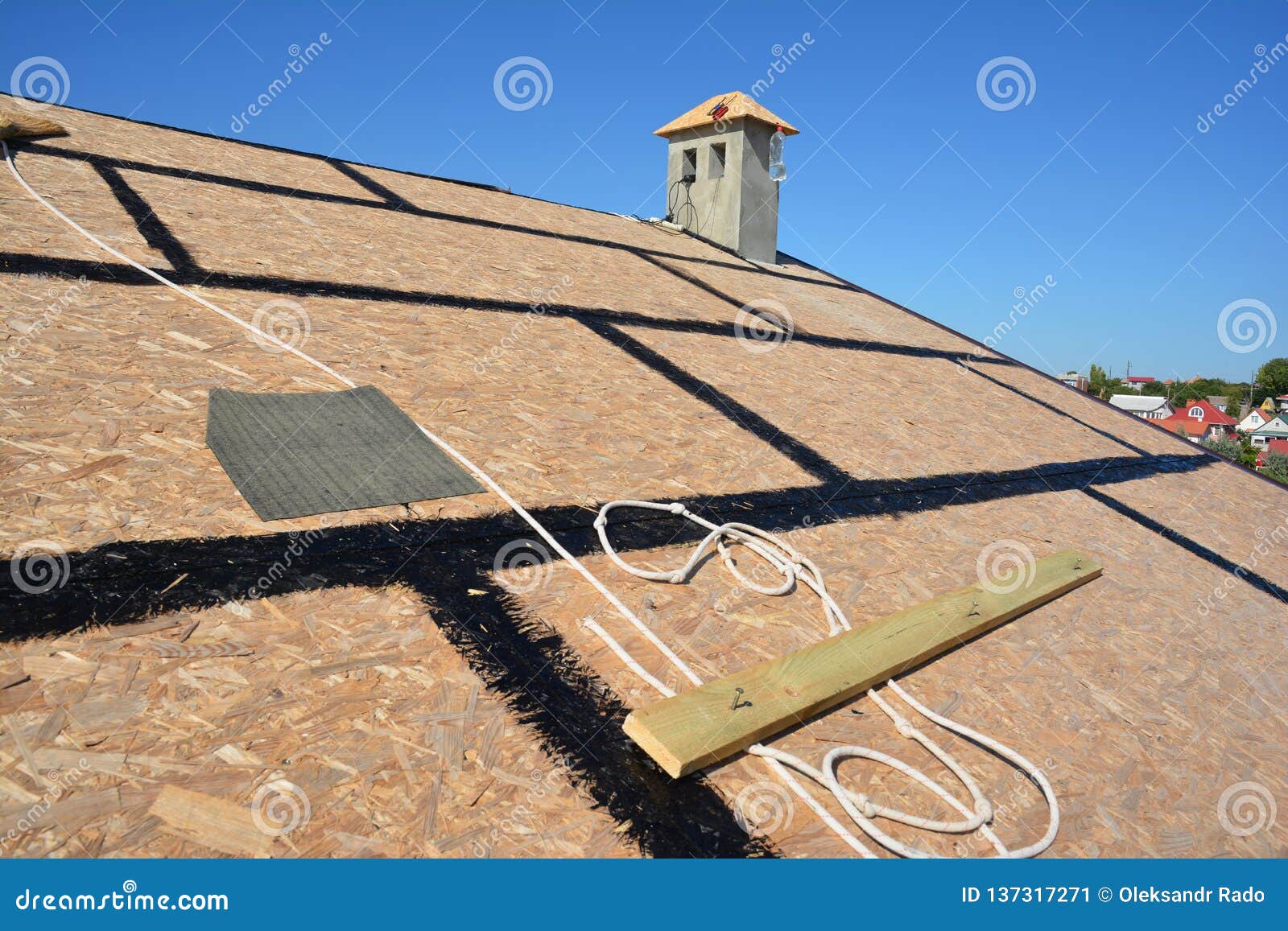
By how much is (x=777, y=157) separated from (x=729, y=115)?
91cm

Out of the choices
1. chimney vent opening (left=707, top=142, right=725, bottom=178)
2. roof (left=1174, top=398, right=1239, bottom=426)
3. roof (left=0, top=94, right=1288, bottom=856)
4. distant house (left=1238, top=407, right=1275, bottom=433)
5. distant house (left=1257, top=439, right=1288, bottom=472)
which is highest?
distant house (left=1238, top=407, right=1275, bottom=433)

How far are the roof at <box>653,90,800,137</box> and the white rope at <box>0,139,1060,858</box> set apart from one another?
8323 millimetres

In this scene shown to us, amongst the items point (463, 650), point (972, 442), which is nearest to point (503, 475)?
point (463, 650)

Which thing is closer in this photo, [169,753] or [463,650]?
[169,753]

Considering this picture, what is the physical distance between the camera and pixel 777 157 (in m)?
10.5

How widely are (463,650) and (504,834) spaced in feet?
1.83

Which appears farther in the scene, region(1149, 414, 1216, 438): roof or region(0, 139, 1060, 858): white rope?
region(1149, 414, 1216, 438): roof

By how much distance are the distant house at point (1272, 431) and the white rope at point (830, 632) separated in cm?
8887

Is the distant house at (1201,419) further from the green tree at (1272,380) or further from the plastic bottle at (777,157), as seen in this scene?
the plastic bottle at (777,157)

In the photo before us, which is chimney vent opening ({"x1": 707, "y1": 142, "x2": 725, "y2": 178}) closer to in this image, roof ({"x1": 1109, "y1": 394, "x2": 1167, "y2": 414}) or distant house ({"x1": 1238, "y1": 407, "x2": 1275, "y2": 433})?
roof ({"x1": 1109, "y1": 394, "x2": 1167, "y2": 414})

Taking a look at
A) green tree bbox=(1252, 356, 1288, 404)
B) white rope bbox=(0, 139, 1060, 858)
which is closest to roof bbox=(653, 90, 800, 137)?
white rope bbox=(0, 139, 1060, 858)

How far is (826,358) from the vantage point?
20.1 ft

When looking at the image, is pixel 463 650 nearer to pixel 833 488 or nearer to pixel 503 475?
pixel 503 475

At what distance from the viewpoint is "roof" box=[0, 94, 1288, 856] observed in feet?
5.49
